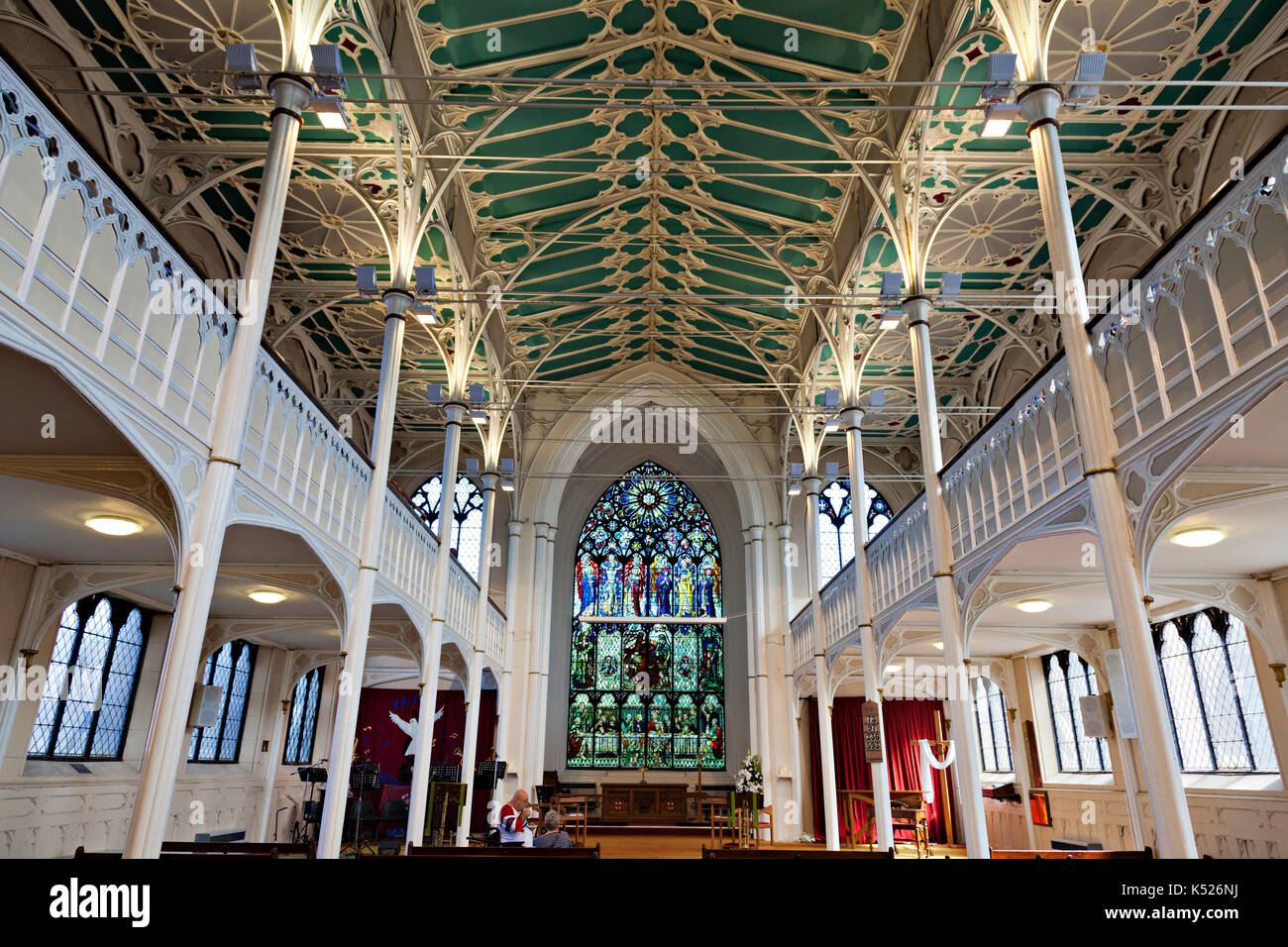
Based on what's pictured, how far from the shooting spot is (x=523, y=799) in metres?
10.2

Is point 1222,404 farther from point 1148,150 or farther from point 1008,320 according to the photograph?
point 1008,320

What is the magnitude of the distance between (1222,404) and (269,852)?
8.72 m

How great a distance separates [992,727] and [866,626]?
9.17m

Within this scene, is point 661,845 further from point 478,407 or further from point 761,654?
point 478,407

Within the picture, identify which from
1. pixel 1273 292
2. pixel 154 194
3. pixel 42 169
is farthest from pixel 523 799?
pixel 154 194

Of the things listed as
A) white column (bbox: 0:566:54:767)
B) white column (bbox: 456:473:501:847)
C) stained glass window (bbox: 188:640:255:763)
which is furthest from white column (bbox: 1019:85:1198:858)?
stained glass window (bbox: 188:640:255:763)

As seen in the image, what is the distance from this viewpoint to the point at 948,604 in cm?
945

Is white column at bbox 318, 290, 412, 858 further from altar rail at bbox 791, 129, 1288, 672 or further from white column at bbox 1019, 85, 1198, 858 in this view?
white column at bbox 1019, 85, 1198, 858

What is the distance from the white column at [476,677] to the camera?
1408cm

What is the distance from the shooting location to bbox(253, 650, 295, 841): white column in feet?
52.3

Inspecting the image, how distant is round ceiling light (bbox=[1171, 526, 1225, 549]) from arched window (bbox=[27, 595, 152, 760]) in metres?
13.6

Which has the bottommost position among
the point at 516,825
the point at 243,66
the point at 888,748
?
the point at 516,825

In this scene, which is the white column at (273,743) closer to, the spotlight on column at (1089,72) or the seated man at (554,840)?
the seated man at (554,840)

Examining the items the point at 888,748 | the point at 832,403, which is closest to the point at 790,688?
the point at 888,748
